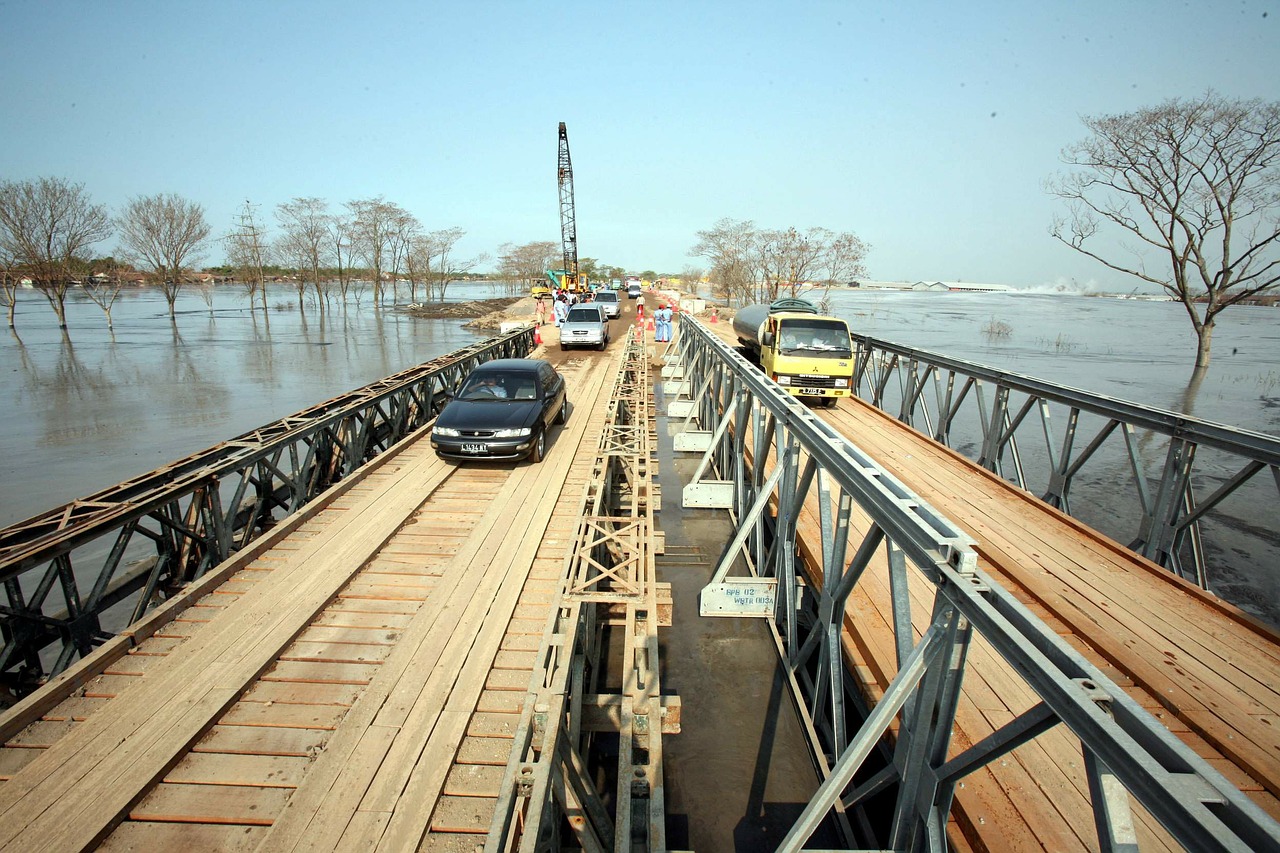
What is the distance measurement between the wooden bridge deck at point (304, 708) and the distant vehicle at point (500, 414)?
2.32 m

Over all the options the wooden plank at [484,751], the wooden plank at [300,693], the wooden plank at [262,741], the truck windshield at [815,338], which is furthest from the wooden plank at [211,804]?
the truck windshield at [815,338]

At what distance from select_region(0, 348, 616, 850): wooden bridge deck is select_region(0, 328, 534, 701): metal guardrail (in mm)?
817

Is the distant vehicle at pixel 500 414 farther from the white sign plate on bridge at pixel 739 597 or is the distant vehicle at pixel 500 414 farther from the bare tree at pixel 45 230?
the bare tree at pixel 45 230

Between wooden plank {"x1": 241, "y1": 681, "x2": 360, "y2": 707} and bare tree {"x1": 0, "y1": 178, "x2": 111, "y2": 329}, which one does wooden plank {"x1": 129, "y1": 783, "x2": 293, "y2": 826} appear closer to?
wooden plank {"x1": 241, "y1": 681, "x2": 360, "y2": 707}

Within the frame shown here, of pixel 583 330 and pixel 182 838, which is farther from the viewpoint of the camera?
pixel 583 330

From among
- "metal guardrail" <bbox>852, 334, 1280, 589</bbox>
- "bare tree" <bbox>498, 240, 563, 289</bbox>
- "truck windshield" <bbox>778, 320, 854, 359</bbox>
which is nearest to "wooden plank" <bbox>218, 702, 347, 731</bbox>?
"metal guardrail" <bbox>852, 334, 1280, 589</bbox>

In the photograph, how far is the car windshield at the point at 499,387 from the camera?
10008 mm

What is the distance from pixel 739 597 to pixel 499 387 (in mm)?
6436

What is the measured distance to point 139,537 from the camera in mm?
9273

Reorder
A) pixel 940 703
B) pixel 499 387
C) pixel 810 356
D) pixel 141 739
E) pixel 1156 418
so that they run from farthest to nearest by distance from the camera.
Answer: pixel 810 356
pixel 499 387
pixel 1156 418
pixel 141 739
pixel 940 703

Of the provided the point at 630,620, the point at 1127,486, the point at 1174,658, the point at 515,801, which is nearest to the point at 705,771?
the point at 630,620

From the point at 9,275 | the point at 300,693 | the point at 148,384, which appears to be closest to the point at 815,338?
the point at 300,693

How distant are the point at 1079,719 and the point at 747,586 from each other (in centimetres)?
367

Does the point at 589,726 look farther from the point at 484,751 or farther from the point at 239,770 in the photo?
the point at 239,770
